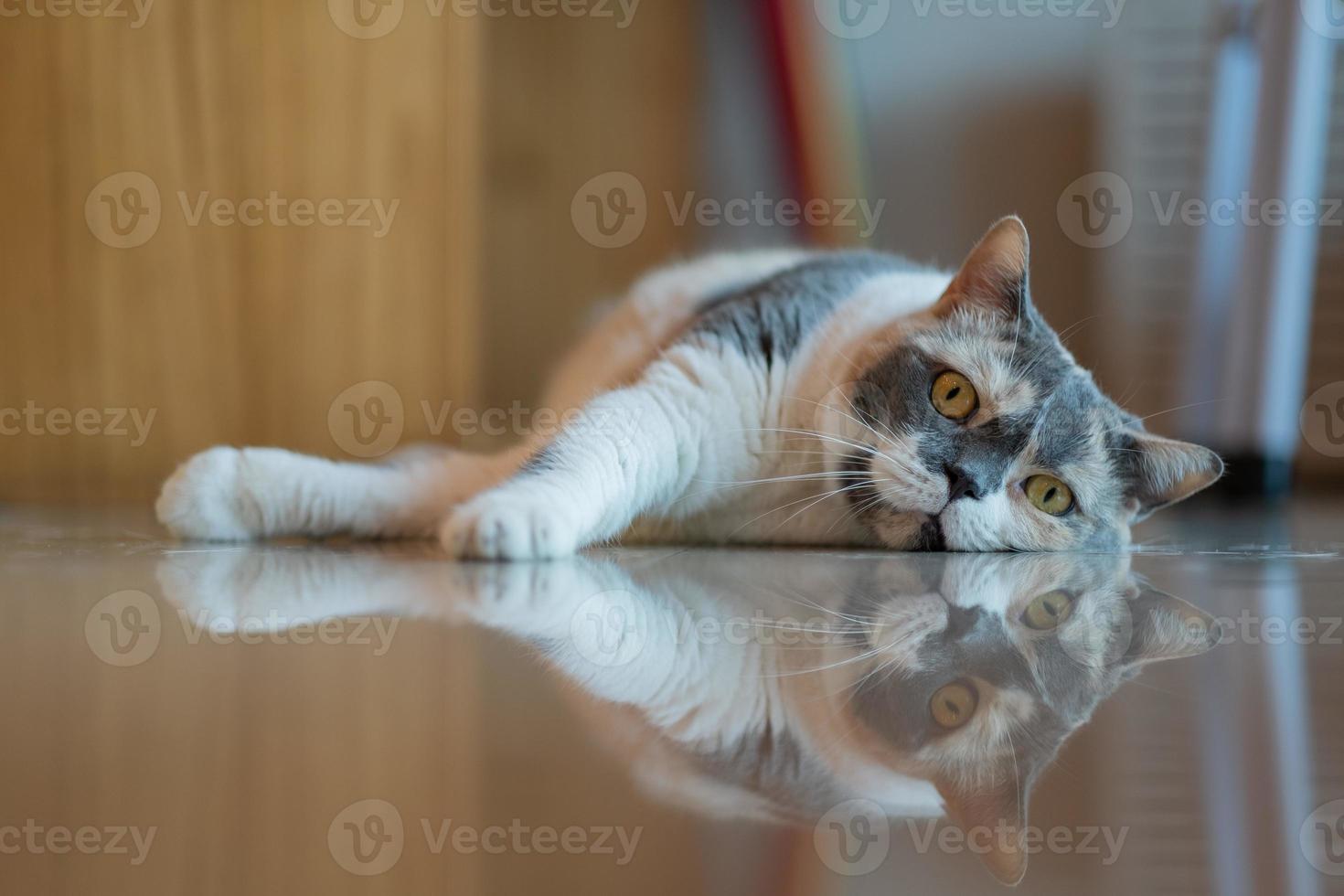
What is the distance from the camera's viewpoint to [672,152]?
326 cm

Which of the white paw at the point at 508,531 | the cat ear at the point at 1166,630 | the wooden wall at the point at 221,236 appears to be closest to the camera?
the cat ear at the point at 1166,630

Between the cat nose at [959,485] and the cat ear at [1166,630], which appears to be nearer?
the cat ear at [1166,630]

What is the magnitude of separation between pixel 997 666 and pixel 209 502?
3.73 feet

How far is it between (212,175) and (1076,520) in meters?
2.14

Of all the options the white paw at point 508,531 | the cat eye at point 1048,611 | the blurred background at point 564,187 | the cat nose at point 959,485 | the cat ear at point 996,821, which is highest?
the blurred background at point 564,187

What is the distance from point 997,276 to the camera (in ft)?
5.02

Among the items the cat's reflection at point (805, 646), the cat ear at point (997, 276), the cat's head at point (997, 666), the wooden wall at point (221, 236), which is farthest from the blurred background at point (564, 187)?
the cat's head at point (997, 666)

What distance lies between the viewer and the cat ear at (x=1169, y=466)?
153 centimetres

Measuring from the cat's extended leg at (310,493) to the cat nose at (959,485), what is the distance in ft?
1.91

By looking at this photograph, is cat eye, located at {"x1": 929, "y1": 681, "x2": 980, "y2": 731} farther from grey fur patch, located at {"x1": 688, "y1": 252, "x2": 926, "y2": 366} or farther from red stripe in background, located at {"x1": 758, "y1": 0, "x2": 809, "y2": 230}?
red stripe in background, located at {"x1": 758, "y1": 0, "x2": 809, "y2": 230}

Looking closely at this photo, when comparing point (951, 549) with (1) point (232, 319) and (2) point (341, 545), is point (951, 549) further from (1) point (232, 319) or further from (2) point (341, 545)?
(1) point (232, 319)

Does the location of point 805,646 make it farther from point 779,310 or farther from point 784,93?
point 784,93

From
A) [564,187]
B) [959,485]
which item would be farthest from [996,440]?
[564,187]

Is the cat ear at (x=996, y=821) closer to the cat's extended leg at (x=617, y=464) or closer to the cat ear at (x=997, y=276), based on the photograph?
the cat's extended leg at (x=617, y=464)
